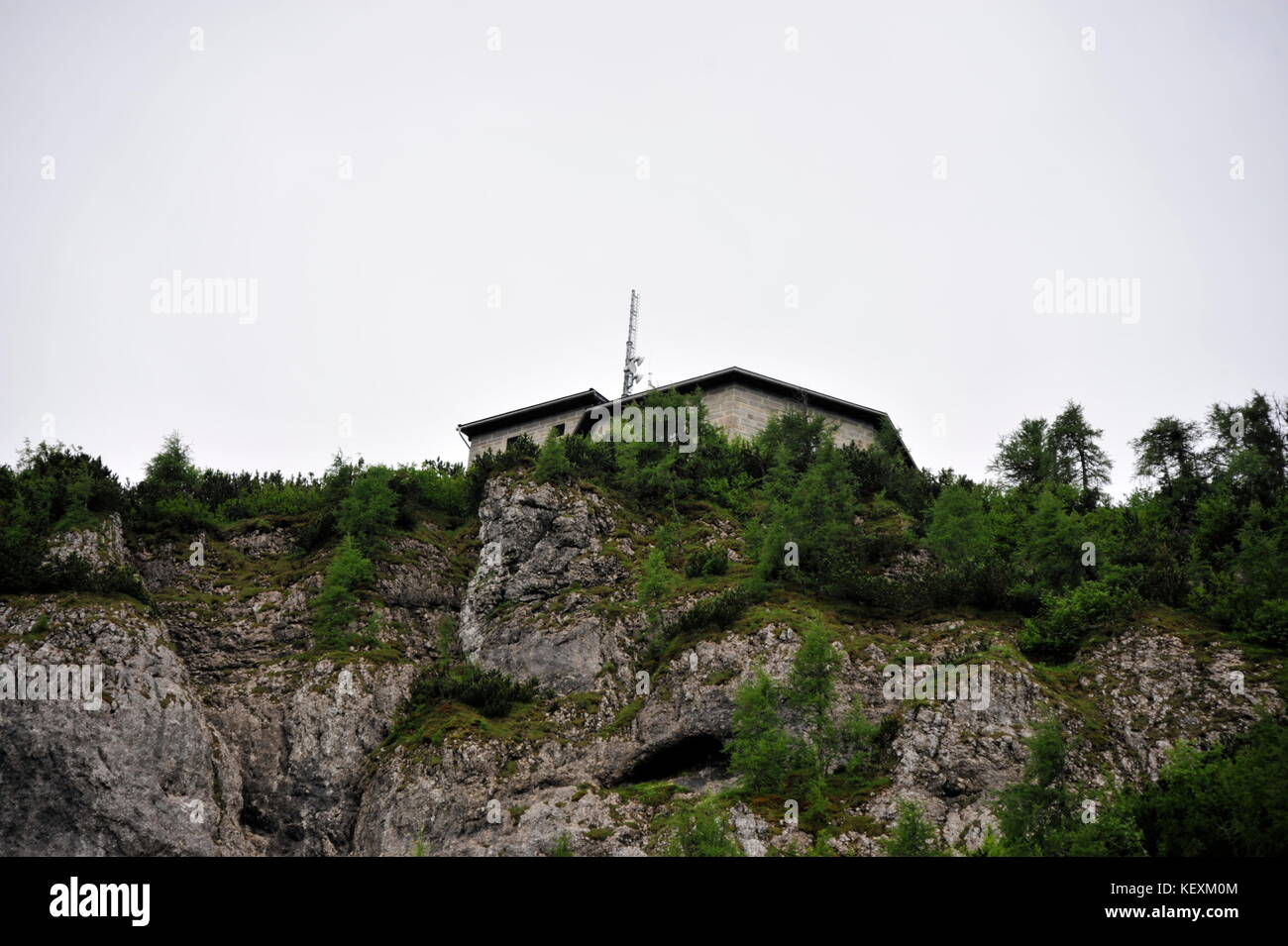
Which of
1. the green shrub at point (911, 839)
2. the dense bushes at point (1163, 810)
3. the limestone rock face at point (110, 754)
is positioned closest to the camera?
the dense bushes at point (1163, 810)

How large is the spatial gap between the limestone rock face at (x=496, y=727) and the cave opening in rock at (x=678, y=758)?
64 millimetres

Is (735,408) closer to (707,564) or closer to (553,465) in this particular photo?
(553,465)

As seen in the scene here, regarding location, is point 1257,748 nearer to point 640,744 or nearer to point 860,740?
point 860,740

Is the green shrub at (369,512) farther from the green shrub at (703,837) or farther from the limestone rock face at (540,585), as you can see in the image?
the green shrub at (703,837)

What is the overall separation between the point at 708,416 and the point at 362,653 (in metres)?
29.3

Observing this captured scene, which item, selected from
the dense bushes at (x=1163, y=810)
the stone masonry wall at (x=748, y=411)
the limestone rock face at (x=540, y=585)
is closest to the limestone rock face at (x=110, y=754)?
the limestone rock face at (x=540, y=585)

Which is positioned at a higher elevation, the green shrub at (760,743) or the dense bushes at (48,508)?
the dense bushes at (48,508)

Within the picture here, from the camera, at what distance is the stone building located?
6200 centimetres

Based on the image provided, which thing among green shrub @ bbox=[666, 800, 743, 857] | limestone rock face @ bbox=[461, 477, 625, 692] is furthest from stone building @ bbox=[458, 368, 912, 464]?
green shrub @ bbox=[666, 800, 743, 857]

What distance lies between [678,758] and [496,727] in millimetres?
5720

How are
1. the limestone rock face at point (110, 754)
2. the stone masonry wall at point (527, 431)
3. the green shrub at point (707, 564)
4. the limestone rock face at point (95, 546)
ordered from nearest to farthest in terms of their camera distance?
the limestone rock face at point (110, 754) → the limestone rock face at point (95, 546) → the green shrub at point (707, 564) → the stone masonry wall at point (527, 431)

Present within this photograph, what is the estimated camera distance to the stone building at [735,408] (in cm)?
6200

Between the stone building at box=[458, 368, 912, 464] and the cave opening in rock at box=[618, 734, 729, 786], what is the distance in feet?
92.5
